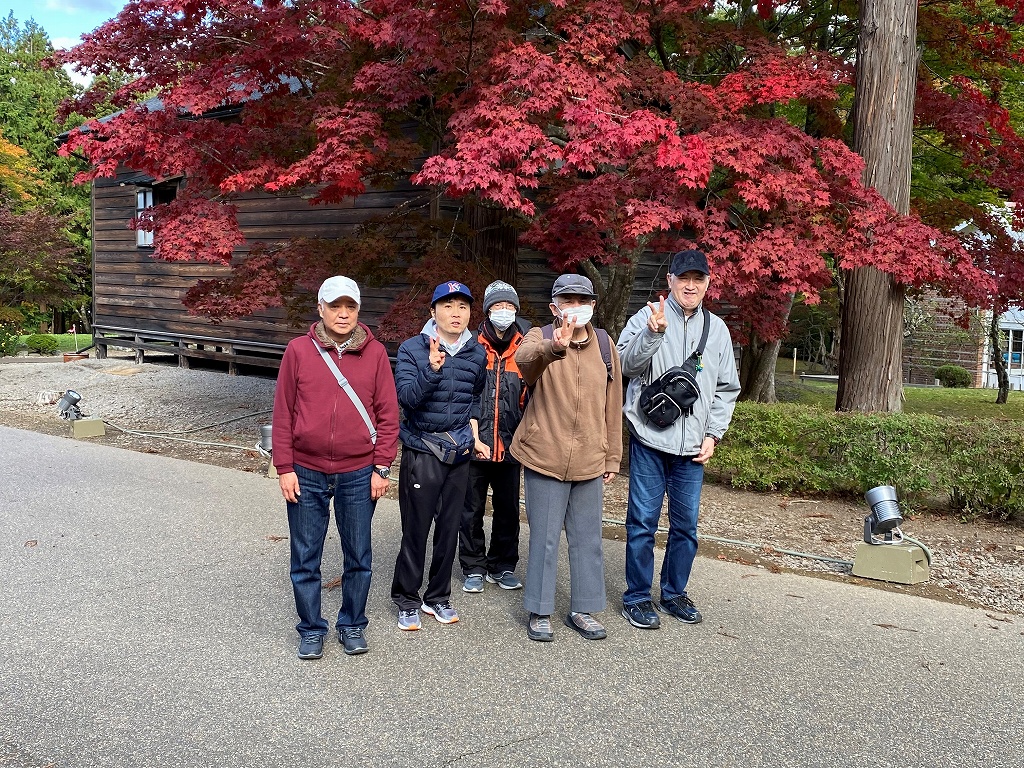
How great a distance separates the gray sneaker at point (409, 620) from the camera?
14.7 feet

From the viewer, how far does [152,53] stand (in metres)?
8.55

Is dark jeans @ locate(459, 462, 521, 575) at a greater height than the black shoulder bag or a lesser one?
lesser

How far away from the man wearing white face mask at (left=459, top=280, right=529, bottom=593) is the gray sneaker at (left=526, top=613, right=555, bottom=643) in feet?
2.56

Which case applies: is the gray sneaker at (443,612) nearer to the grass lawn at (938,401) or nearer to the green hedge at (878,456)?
the green hedge at (878,456)

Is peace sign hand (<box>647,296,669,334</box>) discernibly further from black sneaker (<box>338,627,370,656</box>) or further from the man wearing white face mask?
black sneaker (<box>338,627,370,656</box>)

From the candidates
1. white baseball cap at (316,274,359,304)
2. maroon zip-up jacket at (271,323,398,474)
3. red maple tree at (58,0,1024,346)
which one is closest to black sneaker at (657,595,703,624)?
maroon zip-up jacket at (271,323,398,474)

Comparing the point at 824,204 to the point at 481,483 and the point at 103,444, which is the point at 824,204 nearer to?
the point at 481,483

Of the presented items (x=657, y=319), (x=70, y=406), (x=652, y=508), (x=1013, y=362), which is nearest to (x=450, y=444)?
(x=652, y=508)

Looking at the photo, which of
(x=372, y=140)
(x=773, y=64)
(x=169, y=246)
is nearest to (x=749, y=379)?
(x=773, y=64)

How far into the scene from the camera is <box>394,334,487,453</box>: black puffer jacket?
446 centimetres

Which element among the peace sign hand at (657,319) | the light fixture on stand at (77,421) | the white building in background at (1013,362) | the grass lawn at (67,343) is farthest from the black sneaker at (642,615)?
the grass lawn at (67,343)

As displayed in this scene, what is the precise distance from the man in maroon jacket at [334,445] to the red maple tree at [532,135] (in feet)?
8.86

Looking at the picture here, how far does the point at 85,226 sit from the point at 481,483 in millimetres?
35841

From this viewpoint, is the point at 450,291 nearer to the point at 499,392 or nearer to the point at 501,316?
the point at 501,316
